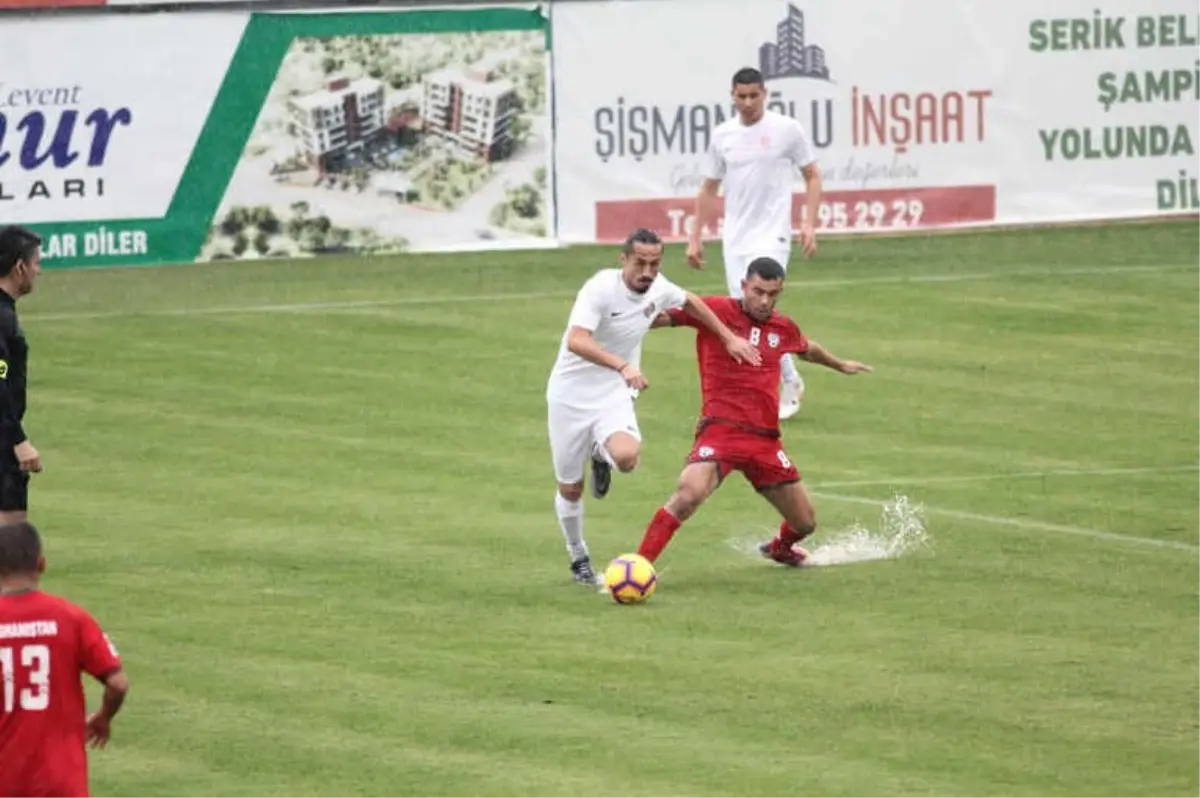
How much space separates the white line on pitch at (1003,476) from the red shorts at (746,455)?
2.79m

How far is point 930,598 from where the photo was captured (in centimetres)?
1361

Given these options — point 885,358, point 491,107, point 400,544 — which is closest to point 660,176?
point 491,107

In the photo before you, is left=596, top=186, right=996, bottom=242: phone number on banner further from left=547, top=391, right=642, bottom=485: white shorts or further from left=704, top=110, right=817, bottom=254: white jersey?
left=547, top=391, right=642, bottom=485: white shorts

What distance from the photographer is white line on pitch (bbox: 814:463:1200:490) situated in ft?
56.2

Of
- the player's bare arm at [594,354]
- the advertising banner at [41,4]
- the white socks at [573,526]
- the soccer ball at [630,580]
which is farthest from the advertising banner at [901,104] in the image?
the soccer ball at [630,580]

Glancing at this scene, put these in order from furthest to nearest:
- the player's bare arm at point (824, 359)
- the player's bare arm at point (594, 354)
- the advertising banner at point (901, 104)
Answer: the advertising banner at point (901, 104) < the player's bare arm at point (824, 359) < the player's bare arm at point (594, 354)

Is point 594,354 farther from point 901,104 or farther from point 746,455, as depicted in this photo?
point 901,104

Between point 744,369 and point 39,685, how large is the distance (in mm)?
6795

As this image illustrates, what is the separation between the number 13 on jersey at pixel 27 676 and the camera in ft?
26.3

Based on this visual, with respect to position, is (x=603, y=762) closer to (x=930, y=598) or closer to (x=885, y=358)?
Answer: (x=930, y=598)

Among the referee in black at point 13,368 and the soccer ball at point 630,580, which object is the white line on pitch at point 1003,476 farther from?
the referee in black at point 13,368

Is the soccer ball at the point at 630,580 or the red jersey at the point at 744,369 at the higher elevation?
the red jersey at the point at 744,369

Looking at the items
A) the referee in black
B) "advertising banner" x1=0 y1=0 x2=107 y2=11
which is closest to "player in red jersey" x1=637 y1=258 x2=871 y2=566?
the referee in black

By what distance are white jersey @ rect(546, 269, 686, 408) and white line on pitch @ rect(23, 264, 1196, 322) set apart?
1088cm
